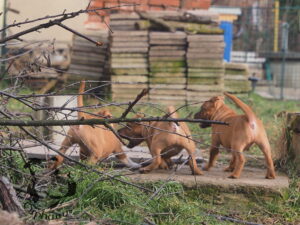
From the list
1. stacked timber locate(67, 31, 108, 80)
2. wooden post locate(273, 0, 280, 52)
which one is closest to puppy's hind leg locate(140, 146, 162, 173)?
stacked timber locate(67, 31, 108, 80)

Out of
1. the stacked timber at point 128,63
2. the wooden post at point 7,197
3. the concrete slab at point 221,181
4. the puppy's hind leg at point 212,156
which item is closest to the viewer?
the wooden post at point 7,197

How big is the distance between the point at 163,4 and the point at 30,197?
44.2ft

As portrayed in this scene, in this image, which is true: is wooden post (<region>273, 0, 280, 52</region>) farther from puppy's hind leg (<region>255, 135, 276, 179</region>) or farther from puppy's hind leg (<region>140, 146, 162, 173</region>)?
puppy's hind leg (<region>140, 146, 162, 173</region>)

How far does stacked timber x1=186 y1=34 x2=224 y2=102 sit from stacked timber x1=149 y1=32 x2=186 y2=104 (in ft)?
Result: 0.48

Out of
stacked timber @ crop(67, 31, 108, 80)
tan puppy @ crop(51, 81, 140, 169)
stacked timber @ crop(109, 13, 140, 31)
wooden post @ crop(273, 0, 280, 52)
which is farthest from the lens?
wooden post @ crop(273, 0, 280, 52)

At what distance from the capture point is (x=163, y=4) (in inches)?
696

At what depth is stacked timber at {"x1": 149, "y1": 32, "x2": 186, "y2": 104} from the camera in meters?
14.2

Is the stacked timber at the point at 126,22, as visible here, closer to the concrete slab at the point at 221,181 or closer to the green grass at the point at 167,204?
the concrete slab at the point at 221,181

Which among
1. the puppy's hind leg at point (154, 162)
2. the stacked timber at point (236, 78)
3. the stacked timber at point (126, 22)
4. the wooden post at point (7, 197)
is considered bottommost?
the stacked timber at point (236, 78)

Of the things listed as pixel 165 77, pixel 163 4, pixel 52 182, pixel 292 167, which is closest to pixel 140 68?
pixel 165 77

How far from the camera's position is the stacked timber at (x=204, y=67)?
46.7 feet

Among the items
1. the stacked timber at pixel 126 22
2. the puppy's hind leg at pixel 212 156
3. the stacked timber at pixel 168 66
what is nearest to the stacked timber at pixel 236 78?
the stacked timber at pixel 168 66

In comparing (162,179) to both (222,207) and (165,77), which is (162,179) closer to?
(222,207)

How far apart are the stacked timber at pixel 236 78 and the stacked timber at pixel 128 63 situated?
2027mm
